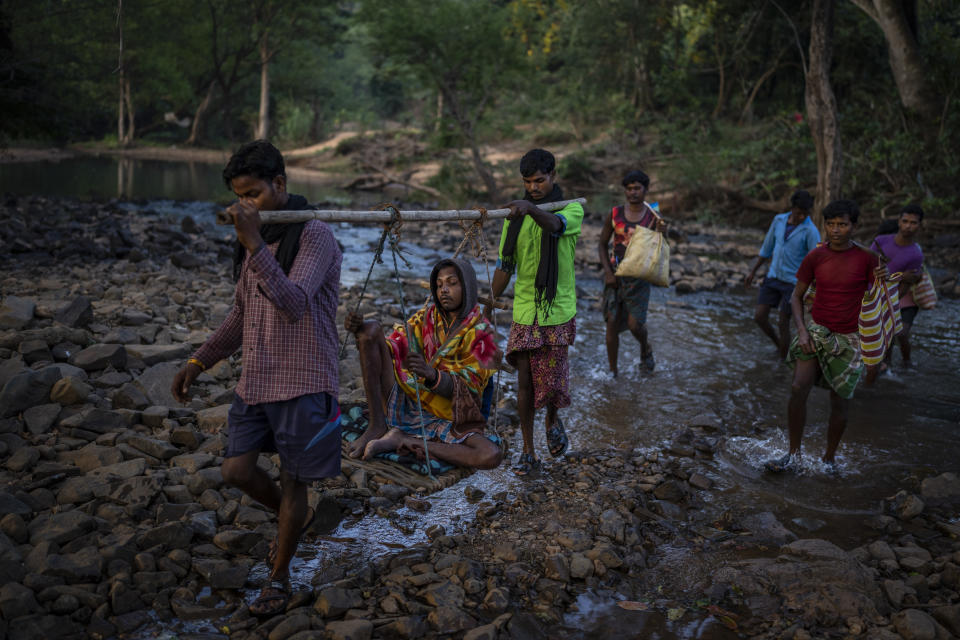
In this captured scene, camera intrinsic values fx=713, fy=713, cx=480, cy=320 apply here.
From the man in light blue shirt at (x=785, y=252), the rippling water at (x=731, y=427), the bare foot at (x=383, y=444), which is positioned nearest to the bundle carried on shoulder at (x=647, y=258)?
the rippling water at (x=731, y=427)

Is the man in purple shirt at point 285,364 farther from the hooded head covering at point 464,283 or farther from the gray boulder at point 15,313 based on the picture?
the gray boulder at point 15,313

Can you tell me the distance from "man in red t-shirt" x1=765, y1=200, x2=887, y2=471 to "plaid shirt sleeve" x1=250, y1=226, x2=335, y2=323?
3.06 meters

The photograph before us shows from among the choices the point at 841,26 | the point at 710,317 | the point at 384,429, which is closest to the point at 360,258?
the point at 710,317

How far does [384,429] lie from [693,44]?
73.9 feet

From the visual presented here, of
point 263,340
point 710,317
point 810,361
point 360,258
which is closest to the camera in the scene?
point 263,340

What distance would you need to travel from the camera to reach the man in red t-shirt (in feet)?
14.4

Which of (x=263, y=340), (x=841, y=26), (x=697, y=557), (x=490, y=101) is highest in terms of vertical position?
(x=841, y=26)

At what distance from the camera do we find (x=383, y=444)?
14.4 ft

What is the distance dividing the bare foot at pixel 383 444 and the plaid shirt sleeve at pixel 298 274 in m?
1.81

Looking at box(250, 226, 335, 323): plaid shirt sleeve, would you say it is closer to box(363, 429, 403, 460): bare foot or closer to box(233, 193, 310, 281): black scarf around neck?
box(233, 193, 310, 281): black scarf around neck

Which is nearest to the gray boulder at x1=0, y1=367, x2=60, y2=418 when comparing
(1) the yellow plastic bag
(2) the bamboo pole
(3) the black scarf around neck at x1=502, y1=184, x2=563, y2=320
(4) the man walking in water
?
(2) the bamboo pole

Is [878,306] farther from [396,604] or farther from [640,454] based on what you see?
[396,604]

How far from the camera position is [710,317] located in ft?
31.0

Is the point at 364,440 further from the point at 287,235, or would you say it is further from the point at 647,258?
the point at 647,258
